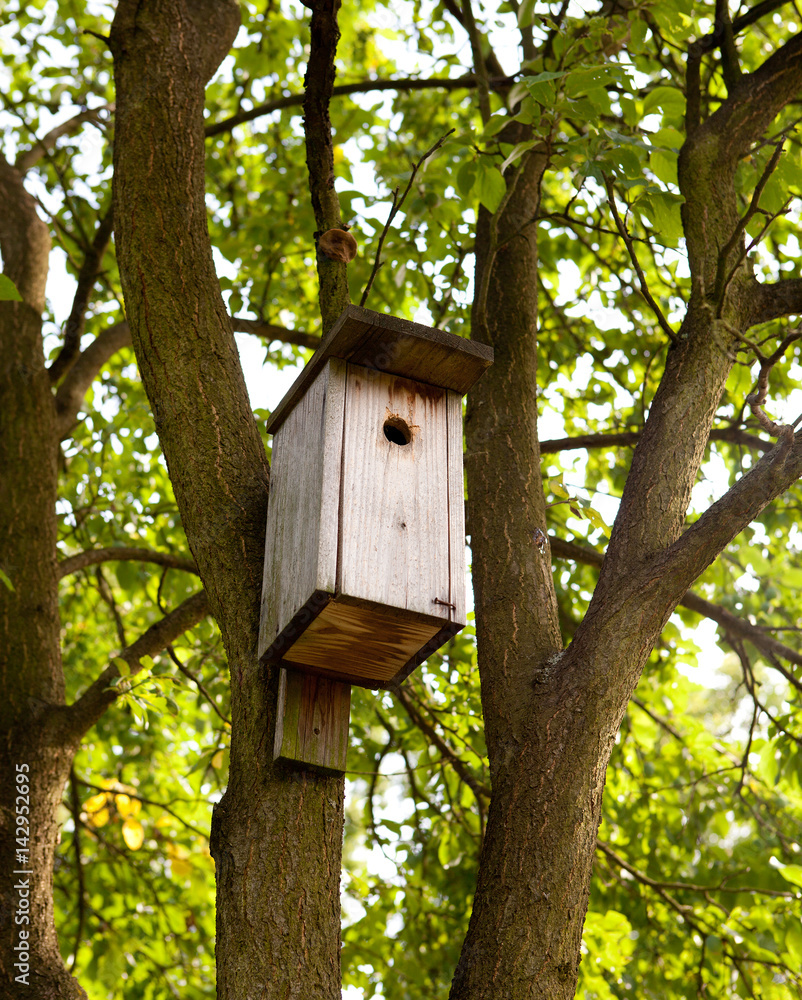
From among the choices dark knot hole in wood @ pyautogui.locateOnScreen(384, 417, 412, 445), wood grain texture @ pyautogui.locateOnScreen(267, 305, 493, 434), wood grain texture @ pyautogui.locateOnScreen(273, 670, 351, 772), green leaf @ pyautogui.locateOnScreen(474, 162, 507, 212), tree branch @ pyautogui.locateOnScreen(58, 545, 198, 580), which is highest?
green leaf @ pyautogui.locateOnScreen(474, 162, 507, 212)

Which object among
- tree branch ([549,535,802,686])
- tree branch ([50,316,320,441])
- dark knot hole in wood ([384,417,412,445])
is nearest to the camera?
dark knot hole in wood ([384,417,412,445])

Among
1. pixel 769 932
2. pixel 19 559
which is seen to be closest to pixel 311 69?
pixel 19 559

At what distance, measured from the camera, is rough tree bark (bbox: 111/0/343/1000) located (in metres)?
1.72

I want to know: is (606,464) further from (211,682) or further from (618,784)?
(211,682)

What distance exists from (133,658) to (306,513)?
1.37 metres

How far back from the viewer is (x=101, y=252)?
4438 millimetres

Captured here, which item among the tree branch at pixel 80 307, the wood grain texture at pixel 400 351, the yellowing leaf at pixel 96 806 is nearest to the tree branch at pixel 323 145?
the wood grain texture at pixel 400 351

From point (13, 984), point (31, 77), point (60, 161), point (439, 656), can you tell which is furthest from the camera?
point (31, 77)

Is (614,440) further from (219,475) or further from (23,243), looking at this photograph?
(23,243)

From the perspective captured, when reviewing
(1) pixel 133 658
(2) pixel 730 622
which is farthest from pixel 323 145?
(2) pixel 730 622

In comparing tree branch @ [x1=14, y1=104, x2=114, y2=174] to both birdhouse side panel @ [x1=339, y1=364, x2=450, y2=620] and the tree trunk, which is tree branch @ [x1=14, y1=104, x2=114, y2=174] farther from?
birdhouse side panel @ [x1=339, y1=364, x2=450, y2=620]

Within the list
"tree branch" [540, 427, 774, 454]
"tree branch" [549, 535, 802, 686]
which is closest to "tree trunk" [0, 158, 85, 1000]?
"tree branch" [549, 535, 802, 686]

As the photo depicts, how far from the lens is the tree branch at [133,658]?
9.44 ft

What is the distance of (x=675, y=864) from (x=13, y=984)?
3.55m
